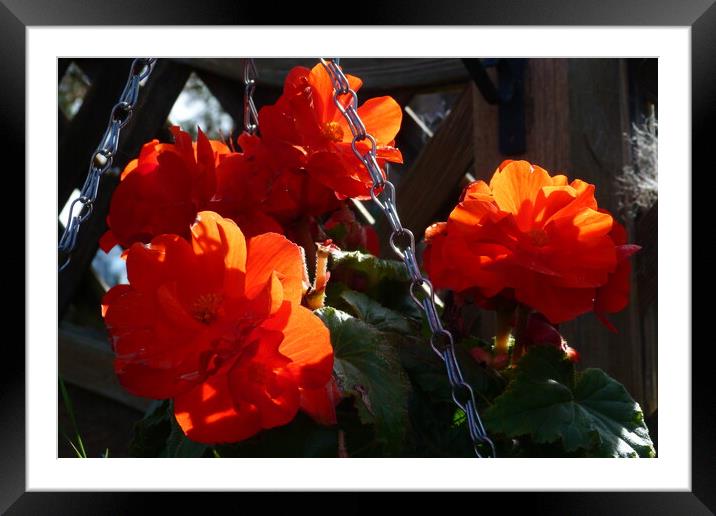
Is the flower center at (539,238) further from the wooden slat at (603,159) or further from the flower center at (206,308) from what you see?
the wooden slat at (603,159)

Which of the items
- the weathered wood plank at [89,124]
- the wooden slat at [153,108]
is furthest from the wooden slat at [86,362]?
the weathered wood plank at [89,124]

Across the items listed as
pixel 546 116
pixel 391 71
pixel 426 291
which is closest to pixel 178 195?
pixel 426 291

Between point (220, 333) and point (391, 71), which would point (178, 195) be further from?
point (391, 71)

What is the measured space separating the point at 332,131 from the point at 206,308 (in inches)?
8.4

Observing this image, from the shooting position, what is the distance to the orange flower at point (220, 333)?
46cm

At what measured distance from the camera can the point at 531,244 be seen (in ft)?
1.83

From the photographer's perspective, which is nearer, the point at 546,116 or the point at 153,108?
the point at 546,116

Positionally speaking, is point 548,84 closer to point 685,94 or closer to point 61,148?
point 685,94

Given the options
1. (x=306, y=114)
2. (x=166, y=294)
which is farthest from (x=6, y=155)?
(x=306, y=114)

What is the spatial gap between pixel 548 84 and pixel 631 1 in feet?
2.47

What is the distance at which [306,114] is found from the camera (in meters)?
0.63

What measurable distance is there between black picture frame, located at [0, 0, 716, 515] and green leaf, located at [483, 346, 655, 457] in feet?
0.25

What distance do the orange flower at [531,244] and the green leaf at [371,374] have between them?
0.07 m

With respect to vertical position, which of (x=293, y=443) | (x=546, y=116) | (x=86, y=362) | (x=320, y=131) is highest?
(x=546, y=116)
